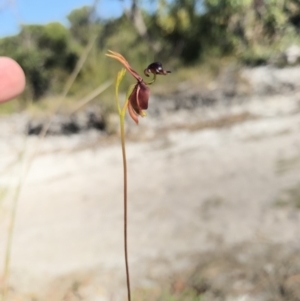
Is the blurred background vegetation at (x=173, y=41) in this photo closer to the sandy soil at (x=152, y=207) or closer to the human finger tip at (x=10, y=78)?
the sandy soil at (x=152, y=207)

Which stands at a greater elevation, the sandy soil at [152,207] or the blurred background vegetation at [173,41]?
the blurred background vegetation at [173,41]

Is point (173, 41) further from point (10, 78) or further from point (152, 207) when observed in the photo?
point (10, 78)

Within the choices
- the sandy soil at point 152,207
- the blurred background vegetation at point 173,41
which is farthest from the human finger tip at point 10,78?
the blurred background vegetation at point 173,41

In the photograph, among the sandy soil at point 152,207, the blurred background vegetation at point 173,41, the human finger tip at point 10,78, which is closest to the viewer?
the human finger tip at point 10,78

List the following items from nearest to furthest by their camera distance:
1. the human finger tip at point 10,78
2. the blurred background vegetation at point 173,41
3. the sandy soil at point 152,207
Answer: the human finger tip at point 10,78 → the sandy soil at point 152,207 → the blurred background vegetation at point 173,41

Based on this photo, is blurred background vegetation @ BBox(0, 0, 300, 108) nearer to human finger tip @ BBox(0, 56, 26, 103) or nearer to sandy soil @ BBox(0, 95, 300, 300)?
sandy soil @ BBox(0, 95, 300, 300)

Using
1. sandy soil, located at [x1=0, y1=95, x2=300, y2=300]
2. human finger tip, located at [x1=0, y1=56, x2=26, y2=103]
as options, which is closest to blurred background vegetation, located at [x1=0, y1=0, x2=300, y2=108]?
sandy soil, located at [x1=0, y1=95, x2=300, y2=300]

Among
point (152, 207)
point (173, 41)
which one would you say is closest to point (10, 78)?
point (152, 207)
